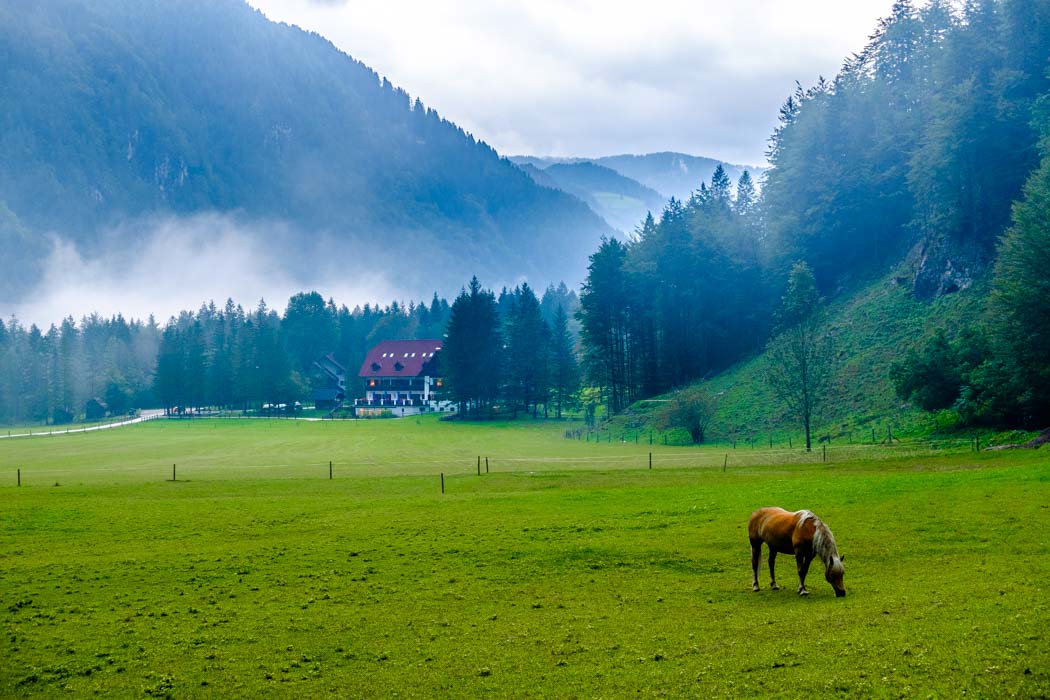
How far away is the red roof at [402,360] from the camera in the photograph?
17238 cm

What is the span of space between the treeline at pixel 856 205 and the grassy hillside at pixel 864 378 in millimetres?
3007

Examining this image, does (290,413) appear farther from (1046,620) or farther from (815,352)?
(1046,620)

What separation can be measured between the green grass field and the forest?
15470 millimetres

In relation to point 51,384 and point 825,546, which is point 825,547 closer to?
point 825,546

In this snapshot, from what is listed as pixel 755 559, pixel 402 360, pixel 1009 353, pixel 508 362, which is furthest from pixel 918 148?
pixel 402 360

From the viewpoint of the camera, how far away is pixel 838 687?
41.0 feet

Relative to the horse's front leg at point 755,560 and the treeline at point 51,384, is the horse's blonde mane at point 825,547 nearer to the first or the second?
the horse's front leg at point 755,560

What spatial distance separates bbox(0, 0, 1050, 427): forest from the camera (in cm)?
5378

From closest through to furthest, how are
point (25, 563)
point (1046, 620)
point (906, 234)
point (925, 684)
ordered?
1. point (925, 684)
2. point (1046, 620)
3. point (25, 563)
4. point (906, 234)

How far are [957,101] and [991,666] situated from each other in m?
75.5

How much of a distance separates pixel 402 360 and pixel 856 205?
10815cm

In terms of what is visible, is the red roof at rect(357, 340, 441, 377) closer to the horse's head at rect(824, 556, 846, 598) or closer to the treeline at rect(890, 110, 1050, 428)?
the treeline at rect(890, 110, 1050, 428)

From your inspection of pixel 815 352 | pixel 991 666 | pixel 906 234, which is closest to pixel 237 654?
pixel 991 666

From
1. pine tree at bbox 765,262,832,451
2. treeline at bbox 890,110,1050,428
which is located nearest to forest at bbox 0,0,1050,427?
treeline at bbox 890,110,1050,428
